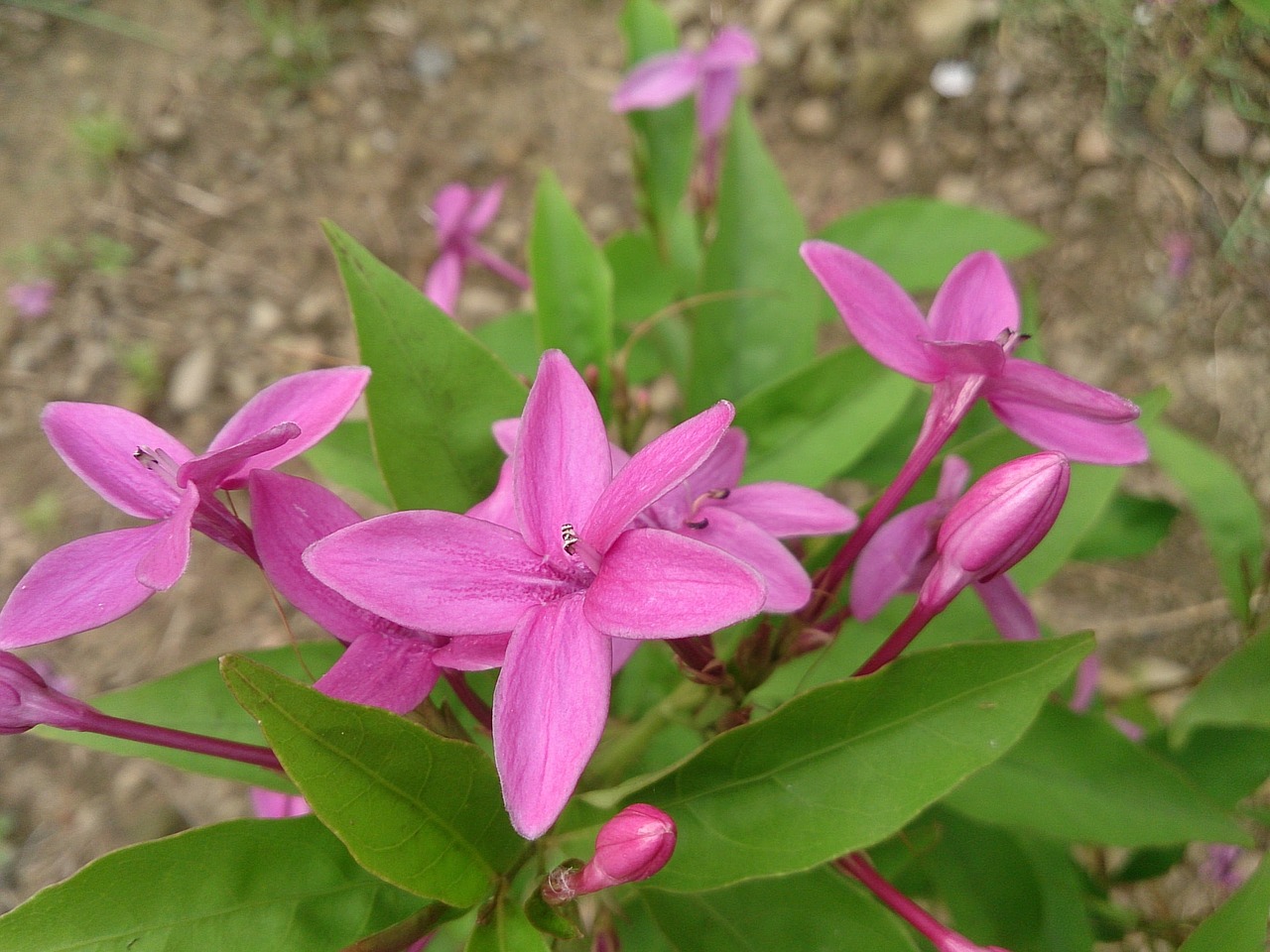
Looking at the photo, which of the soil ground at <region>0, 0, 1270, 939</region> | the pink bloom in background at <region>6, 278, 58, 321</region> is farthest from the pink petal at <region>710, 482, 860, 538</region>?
the pink bloom in background at <region>6, 278, 58, 321</region>

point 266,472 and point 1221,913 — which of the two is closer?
point 266,472

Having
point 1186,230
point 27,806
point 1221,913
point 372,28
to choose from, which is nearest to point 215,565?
point 27,806

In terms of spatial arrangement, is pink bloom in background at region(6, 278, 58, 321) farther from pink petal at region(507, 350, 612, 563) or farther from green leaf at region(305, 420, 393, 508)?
pink petal at region(507, 350, 612, 563)

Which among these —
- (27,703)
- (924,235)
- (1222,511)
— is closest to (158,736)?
(27,703)

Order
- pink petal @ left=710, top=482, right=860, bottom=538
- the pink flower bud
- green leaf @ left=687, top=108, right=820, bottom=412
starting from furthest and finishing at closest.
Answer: green leaf @ left=687, top=108, right=820, bottom=412
pink petal @ left=710, top=482, right=860, bottom=538
the pink flower bud

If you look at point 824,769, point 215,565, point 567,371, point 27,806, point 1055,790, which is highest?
point 567,371

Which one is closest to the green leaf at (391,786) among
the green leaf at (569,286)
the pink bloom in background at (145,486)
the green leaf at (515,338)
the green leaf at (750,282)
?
the pink bloom in background at (145,486)

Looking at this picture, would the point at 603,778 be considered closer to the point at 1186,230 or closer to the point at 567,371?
the point at 567,371
